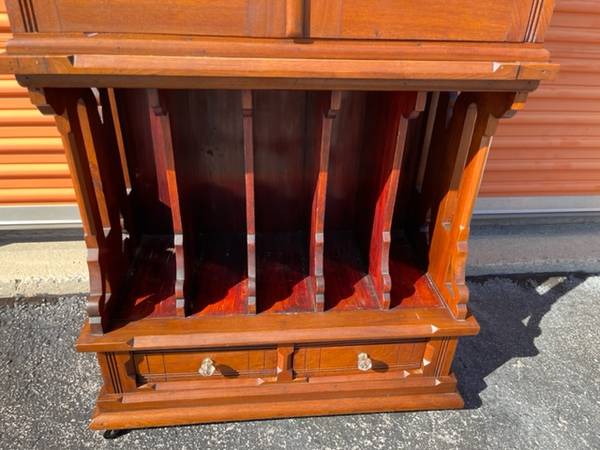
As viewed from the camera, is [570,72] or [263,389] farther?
[570,72]

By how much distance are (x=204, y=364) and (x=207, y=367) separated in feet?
0.04

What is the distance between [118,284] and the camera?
1.41 m

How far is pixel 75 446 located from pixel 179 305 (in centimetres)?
59

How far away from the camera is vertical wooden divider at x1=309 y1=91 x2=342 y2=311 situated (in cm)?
114

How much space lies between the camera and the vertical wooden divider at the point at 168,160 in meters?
1.08

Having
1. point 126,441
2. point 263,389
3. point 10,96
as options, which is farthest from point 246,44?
point 10,96

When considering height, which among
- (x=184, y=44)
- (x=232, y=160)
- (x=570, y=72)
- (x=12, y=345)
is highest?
(x=184, y=44)

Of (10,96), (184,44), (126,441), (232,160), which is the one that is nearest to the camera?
(184,44)

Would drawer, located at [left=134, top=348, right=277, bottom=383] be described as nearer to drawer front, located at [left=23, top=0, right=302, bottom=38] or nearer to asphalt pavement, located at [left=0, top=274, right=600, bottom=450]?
asphalt pavement, located at [left=0, top=274, right=600, bottom=450]

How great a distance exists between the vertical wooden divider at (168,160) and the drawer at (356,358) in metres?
0.42

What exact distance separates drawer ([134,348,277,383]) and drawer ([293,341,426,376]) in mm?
109

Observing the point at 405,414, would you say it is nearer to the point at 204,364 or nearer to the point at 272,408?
the point at 272,408

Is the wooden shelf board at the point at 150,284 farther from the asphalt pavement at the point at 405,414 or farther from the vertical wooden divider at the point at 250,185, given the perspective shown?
the asphalt pavement at the point at 405,414

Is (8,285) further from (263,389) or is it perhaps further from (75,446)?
(263,389)
